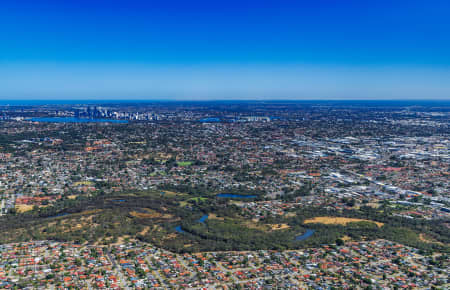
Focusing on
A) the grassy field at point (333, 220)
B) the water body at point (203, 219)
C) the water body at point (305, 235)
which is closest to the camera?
the water body at point (305, 235)

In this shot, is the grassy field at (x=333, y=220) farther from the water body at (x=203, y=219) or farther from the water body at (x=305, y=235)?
the water body at (x=203, y=219)

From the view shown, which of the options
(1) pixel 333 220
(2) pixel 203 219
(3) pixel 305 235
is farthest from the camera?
(2) pixel 203 219

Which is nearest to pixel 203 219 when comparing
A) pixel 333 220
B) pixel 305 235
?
pixel 305 235

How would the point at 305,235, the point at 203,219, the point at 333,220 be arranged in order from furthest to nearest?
the point at 203,219
the point at 333,220
the point at 305,235

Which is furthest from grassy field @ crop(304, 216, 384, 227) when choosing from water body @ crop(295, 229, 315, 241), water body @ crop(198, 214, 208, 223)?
water body @ crop(198, 214, 208, 223)

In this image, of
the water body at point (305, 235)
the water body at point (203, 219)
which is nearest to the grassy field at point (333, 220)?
the water body at point (305, 235)

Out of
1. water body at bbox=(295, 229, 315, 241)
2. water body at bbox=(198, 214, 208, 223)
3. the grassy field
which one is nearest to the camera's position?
water body at bbox=(295, 229, 315, 241)

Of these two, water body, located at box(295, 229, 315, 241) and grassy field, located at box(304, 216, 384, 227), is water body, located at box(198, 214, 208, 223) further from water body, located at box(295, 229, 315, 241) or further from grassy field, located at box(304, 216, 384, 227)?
grassy field, located at box(304, 216, 384, 227)

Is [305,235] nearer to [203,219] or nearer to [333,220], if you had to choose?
[333,220]

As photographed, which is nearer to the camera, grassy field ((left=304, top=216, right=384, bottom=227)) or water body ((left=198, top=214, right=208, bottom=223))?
grassy field ((left=304, top=216, right=384, bottom=227))

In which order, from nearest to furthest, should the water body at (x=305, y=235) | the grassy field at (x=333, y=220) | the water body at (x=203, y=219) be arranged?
1. the water body at (x=305, y=235)
2. the grassy field at (x=333, y=220)
3. the water body at (x=203, y=219)

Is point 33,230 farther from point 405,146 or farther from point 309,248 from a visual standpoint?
point 405,146
